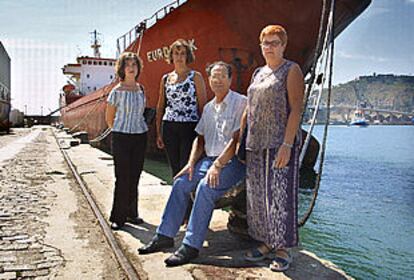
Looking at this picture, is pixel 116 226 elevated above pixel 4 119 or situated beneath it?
elevated above

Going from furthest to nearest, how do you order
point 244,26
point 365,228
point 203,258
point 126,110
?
point 244,26 → point 365,228 → point 126,110 → point 203,258

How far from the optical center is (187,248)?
284cm

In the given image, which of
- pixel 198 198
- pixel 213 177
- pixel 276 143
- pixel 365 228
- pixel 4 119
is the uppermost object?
pixel 276 143

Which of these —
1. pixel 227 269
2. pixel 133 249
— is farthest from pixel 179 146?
pixel 227 269

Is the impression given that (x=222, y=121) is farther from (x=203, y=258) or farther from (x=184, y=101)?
(x=203, y=258)

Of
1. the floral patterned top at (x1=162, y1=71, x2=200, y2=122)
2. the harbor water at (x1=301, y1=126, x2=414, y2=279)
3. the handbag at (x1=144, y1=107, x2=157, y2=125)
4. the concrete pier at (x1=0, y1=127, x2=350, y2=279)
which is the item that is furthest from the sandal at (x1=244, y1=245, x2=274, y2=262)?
the handbag at (x1=144, y1=107, x2=157, y2=125)

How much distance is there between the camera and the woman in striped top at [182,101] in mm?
3482

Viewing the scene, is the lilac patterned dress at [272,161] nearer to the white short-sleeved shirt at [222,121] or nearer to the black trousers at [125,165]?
the white short-sleeved shirt at [222,121]

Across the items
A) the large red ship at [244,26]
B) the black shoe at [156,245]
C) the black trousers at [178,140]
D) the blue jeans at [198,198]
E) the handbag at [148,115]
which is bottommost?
the black shoe at [156,245]

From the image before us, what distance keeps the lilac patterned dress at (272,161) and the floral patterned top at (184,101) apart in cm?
82

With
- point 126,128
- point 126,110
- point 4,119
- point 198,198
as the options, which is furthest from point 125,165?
point 4,119

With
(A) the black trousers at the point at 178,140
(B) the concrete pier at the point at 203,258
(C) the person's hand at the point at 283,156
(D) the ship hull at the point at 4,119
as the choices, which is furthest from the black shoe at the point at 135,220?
(D) the ship hull at the point at 4,119

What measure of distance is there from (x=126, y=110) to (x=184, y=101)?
22.6 inches

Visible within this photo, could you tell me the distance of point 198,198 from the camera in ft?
9.42
